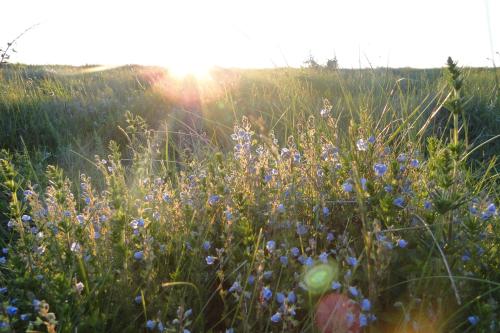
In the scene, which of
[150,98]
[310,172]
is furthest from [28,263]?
[150,98]

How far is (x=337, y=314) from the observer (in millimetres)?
1538

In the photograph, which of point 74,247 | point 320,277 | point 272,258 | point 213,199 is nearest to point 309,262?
point 320,277

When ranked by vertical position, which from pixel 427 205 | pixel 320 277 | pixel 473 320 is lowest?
pixel 473 320

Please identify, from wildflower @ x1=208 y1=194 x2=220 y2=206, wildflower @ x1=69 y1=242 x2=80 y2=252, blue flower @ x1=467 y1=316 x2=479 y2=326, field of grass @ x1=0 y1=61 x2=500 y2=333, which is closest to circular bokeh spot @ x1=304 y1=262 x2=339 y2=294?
field of grass @ x1=0 y1=61 x2=500 y2=333

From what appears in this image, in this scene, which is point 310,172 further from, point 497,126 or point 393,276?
point 497,126

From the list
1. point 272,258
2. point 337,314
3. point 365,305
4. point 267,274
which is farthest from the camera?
point 272,258

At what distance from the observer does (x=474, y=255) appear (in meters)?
1.74

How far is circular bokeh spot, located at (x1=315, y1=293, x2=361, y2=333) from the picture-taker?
1.46 m

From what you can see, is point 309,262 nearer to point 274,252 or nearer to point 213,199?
point 274,252

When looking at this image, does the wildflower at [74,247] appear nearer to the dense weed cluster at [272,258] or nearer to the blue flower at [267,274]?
the dense weed cluster at [272,258]

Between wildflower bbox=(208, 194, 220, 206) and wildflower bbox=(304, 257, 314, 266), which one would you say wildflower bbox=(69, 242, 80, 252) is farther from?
wildflower bbox=(304, 257, 314, 266)

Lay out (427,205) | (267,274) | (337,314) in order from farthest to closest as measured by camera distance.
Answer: (427,205) < (267,274) < (337,314)

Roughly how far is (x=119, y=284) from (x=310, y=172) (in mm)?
1097

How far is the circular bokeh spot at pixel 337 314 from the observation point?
1.46 m
